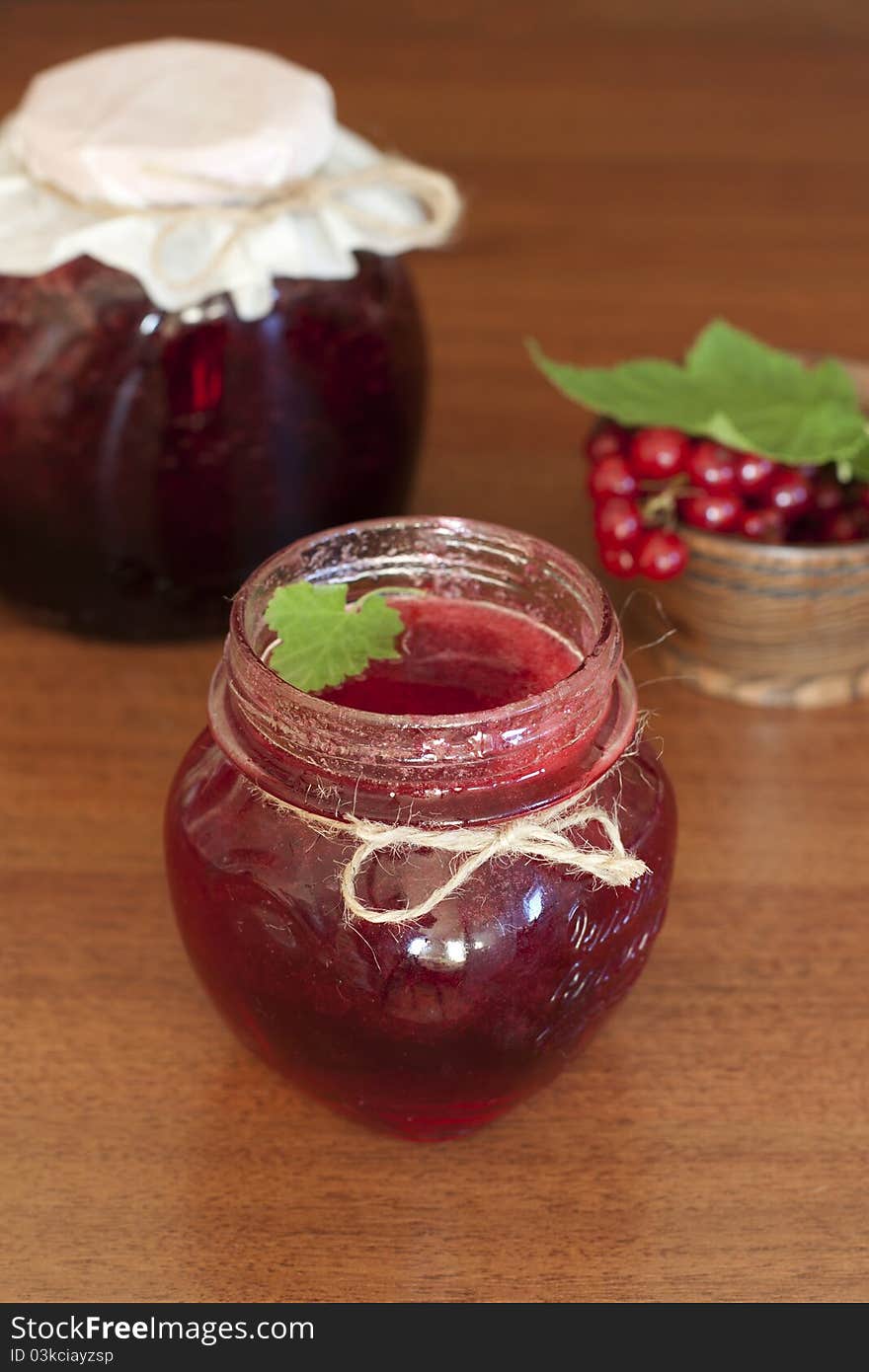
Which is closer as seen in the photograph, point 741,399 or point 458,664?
point 458,664

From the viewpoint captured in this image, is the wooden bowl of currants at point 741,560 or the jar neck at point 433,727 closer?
the jar neck at point 433,727

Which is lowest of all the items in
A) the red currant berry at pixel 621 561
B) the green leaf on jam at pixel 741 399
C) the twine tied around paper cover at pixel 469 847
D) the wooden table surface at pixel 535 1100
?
the wooden table surface at pixel 535 1100

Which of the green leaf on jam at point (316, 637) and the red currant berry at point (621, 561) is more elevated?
the green leaf on jam at point (316, 637)

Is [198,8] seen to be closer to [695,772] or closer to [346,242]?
[346,242]

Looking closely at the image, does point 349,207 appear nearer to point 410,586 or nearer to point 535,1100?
point 410,586

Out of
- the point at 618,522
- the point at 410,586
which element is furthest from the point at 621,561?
the point at 410,586

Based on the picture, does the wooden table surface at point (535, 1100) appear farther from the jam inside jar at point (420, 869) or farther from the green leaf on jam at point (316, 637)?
the green leaf on jam at point (316, 637)

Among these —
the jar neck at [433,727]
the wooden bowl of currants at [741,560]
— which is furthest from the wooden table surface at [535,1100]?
the jar neck at [433,727]
